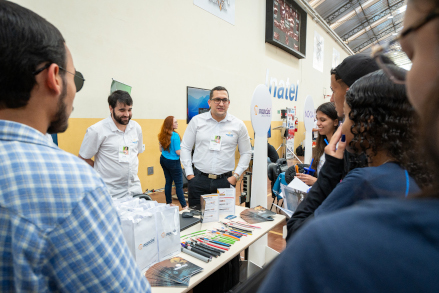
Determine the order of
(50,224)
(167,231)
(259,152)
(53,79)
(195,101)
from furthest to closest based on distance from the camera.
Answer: (195,101) < (259,152) < (167,231) < (53,79) < (50,224)

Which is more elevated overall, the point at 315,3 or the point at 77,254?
the point at 315,3

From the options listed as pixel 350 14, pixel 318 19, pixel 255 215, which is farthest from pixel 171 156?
pixel 350 14

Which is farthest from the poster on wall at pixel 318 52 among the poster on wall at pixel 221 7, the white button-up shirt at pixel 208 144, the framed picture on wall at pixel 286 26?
the white button-up shirt at pixel 208 144

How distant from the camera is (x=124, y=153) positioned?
2600mm

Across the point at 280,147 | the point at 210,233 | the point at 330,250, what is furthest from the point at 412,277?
the point at 280,147

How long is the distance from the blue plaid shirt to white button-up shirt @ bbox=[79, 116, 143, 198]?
199 cm

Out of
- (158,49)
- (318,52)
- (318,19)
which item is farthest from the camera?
(318,52)

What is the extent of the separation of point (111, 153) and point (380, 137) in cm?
234

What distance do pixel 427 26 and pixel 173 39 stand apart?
5.18 metres

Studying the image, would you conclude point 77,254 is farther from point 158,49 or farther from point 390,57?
point 158,49

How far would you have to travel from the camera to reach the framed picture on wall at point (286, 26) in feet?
24.2

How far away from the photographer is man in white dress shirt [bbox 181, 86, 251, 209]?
2855mm

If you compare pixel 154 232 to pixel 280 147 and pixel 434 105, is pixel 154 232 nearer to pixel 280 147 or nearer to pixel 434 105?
pixel 434 105

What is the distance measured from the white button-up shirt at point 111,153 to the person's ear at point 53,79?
6.20 feet
